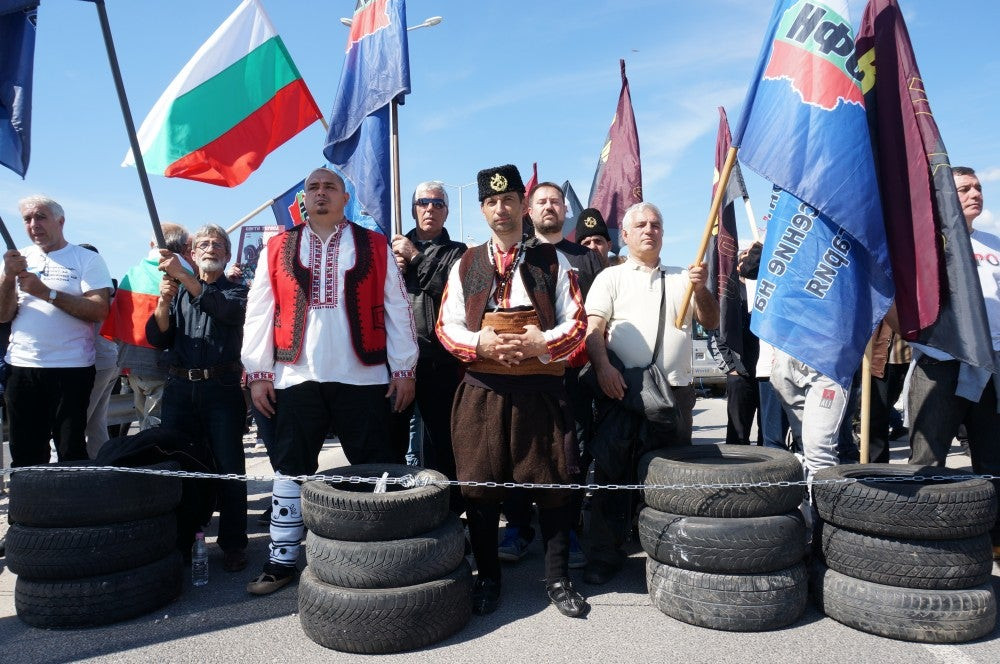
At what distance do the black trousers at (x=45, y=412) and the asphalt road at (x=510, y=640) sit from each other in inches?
48.6

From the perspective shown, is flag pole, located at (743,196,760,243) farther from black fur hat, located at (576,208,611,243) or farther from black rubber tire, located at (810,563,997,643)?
black rubber tire, located at (810,563,997,643)

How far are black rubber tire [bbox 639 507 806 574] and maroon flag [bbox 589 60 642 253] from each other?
461cm

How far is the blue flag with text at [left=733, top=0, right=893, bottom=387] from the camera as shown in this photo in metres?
3.29

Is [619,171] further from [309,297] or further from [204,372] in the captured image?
[204,372]

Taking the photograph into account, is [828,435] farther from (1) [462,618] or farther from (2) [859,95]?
(1) [462,618]

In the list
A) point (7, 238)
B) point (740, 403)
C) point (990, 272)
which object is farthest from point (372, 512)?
point (740, 403)

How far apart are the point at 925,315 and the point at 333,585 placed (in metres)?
3.08

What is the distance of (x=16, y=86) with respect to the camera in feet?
12.7

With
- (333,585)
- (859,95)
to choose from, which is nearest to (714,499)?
(333,585)

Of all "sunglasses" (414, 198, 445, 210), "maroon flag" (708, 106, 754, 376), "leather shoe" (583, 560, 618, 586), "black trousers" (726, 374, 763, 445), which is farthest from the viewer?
"black trousers" (726, 374, 763, 445)

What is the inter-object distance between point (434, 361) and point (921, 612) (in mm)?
2838

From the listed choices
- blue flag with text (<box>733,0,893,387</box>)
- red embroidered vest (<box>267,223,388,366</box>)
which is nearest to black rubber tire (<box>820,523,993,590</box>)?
blue flag with text (<box>733,0,893,387</box>)

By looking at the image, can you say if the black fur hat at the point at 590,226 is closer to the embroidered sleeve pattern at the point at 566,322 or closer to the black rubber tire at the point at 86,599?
the embroidered sleeve pattern at the point at 566,322

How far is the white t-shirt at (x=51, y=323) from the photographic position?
4.41 m
